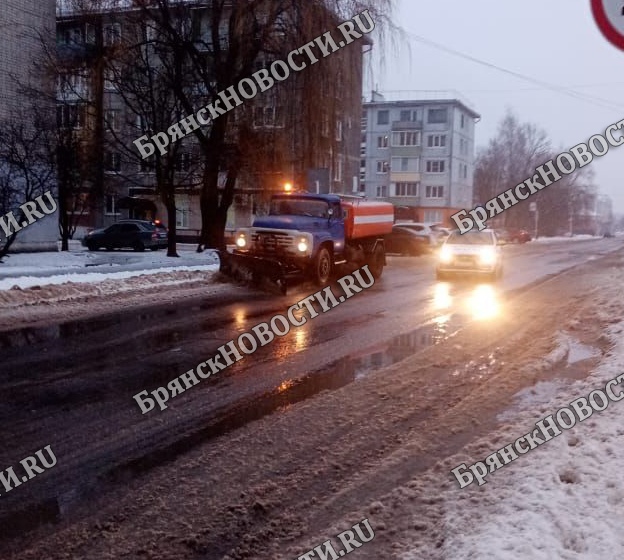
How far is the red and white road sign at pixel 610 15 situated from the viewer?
308 centimetres

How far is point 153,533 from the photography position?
3896mm

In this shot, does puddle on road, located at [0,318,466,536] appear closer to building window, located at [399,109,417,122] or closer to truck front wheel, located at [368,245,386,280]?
truck front wheel, located at [368,245,386,280]

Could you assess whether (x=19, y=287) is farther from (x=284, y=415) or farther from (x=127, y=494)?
(x=127, y=494)

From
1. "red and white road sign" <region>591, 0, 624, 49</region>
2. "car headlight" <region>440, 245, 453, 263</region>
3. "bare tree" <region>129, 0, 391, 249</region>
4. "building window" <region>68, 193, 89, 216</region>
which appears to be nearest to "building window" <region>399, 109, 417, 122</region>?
"building window" <region>68, 193, 89, 216</region>

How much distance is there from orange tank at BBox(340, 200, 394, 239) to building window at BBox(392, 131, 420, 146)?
5056cm

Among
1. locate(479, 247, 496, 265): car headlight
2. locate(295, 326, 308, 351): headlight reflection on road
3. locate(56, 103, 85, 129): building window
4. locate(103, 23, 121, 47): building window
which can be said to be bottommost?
locate(295, 326, 308, 351): headlight reflection on road

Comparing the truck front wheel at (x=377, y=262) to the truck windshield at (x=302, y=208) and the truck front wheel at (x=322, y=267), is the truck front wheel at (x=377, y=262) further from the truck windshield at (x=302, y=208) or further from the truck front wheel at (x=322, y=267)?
the truck windshield at (x=302, y=208)

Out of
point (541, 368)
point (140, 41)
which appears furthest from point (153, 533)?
point (140, 41)

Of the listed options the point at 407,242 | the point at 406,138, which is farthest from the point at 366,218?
the point at 406,138

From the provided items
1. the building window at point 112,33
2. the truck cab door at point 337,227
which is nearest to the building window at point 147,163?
the building window at point 112,33

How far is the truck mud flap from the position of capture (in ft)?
52.2

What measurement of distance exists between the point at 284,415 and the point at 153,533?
240 centimetres

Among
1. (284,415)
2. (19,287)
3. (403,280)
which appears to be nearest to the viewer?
(284,415)

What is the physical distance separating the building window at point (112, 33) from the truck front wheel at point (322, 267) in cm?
1036
